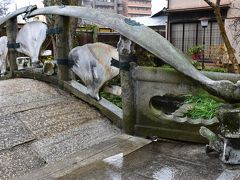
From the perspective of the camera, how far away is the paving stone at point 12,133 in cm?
322

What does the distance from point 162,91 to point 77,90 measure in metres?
1.62

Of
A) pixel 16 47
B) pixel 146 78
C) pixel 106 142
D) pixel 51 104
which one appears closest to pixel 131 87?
pixel 146 78

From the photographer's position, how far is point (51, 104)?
13.9ft

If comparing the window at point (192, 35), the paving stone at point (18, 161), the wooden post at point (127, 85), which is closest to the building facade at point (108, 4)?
the window at point (192, 35)

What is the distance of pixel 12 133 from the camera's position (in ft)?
11.2

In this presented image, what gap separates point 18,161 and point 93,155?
76 cm

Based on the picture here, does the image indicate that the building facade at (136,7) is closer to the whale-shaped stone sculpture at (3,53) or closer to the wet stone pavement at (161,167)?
the whale-shaped stone sculpture at (3,53)

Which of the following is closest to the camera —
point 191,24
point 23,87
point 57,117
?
point 57,117

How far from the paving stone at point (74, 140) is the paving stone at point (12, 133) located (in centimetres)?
17

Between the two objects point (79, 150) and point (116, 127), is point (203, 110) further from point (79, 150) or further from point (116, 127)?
point (79, 150)

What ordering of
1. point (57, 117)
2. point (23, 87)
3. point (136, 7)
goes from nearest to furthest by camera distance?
point (57, 117) → point (23, 87) → point (136, 7)

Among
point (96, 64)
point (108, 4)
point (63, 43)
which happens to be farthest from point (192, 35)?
point (108, 4)

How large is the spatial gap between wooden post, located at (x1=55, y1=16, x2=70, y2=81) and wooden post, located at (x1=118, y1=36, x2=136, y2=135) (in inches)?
49.0

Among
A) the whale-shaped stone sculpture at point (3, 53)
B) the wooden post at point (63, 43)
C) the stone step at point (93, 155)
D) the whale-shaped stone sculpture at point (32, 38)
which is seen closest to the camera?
the stone step at point (93, 155)
